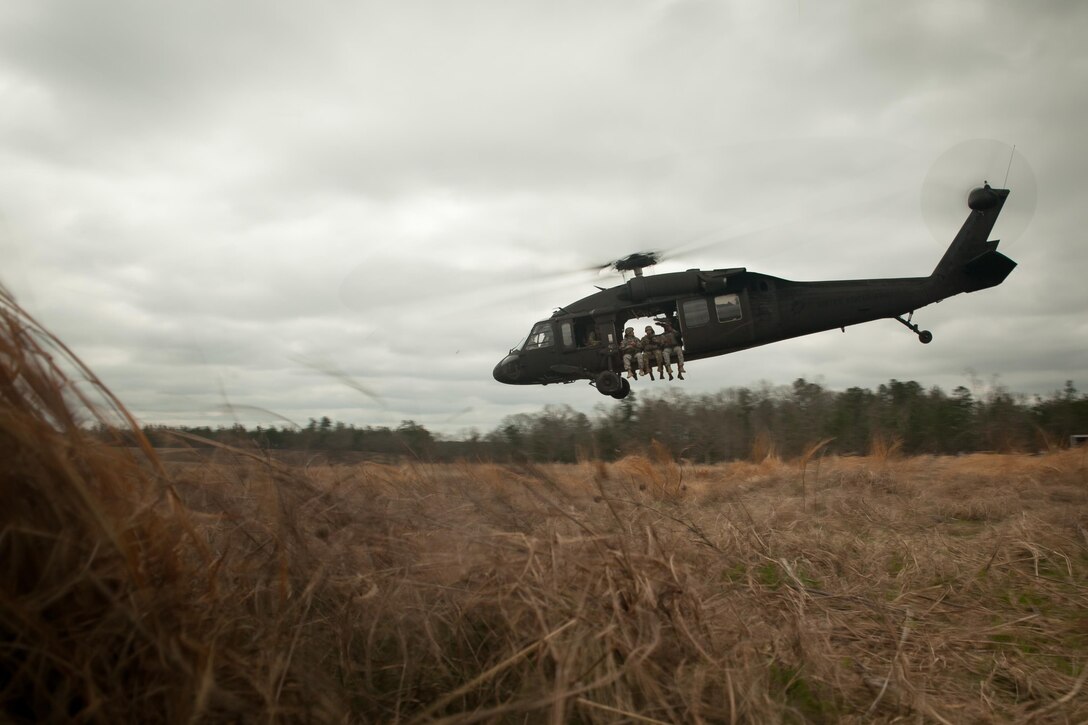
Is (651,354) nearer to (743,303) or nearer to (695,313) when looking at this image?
(695,313)

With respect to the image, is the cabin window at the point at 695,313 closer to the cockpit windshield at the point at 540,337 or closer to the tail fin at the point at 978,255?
the cockpit windshield at the point at 540,337

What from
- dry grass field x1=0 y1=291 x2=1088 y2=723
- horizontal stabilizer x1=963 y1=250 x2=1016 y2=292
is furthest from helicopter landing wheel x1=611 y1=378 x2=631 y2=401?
dry grass field x1=0 y1=291 x2=1088 y2=723

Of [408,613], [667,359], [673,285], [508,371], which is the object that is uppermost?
[673,285]

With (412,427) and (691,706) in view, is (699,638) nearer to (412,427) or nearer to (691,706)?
(691,706)

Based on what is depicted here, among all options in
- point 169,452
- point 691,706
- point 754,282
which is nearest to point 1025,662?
point 691,706

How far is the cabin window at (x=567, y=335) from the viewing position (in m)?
13.1

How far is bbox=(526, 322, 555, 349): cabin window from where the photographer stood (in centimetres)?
1334

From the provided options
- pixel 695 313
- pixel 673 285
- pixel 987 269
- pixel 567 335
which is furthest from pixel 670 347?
pixel 987 269

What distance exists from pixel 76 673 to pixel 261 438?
90 centimetres

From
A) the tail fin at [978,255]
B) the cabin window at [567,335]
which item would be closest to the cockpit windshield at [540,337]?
the cabin window at [567,335]

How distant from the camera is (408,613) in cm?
184

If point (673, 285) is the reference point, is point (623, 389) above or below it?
below

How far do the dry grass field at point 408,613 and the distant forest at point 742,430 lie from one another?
4.0 inches

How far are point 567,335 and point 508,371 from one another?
159 cm
